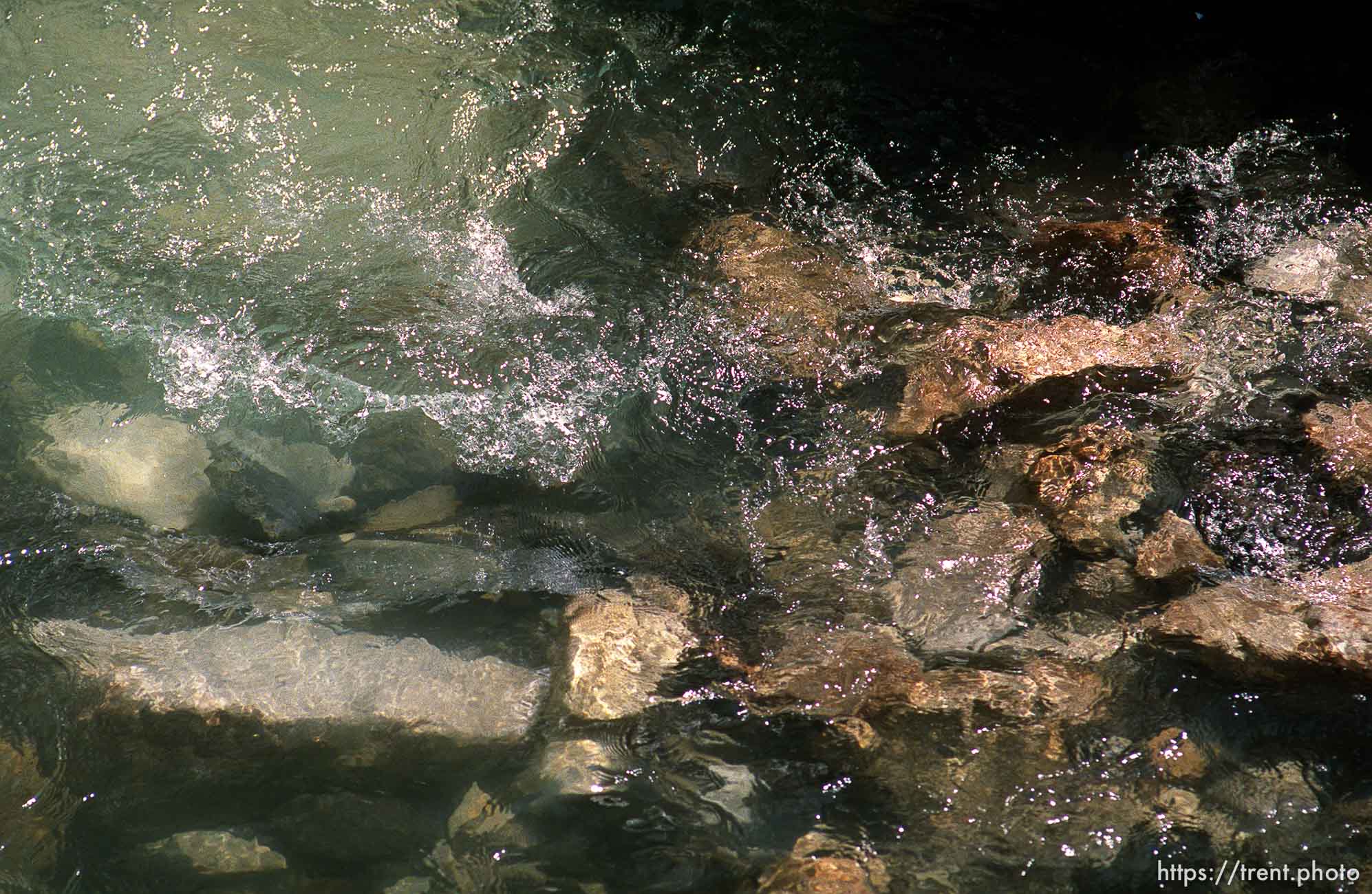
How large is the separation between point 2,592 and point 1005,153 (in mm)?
3530

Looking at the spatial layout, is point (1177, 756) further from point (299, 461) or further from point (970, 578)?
point (299, 461)

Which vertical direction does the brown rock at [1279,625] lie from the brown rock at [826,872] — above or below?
above

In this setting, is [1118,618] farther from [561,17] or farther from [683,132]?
[561,17]

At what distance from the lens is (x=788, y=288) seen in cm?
284

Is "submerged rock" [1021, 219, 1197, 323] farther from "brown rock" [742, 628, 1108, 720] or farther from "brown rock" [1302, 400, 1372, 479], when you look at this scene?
"brown rock" [742, 628, 1108, 720]

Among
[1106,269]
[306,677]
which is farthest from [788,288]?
[306,677]

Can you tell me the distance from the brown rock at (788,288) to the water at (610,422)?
0.18 ft

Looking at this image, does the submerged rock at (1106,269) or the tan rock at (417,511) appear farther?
the submerged rock at (1106,269)

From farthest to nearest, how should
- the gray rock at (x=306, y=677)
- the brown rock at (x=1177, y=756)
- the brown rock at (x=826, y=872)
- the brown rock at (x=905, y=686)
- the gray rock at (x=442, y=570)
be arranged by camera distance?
the gray rock at (x=442, y=570), the gray rock at (x=306, y=677), the brown rock at (x=905, y=686), the brown rock at (x=1177, y=756), the brown rock at (x=826, y=872)

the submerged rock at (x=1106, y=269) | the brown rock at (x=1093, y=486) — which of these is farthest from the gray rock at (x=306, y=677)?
the submerged rock at (x=1106, y=269)

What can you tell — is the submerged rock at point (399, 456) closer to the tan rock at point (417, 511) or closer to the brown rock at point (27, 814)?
the tan rock at point (417, 511)

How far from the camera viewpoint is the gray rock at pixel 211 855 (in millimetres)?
→ 2109

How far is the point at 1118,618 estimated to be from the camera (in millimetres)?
2195

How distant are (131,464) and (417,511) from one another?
89 centimetres
